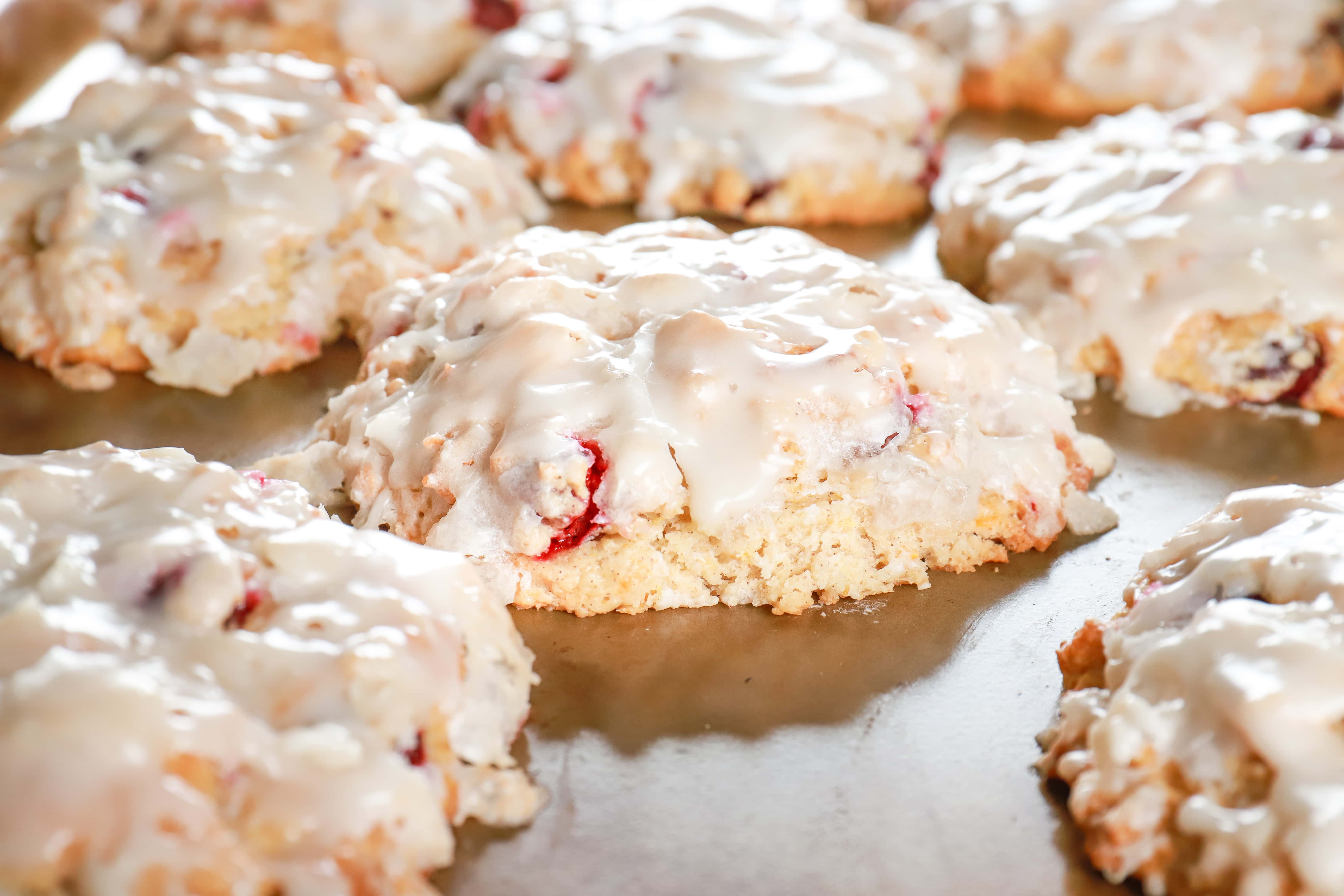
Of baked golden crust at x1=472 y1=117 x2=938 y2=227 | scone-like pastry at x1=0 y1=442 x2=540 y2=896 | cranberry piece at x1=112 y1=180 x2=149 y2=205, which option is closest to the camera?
scone-like pastry at x1=0 y1=442 x2=540 y2=896

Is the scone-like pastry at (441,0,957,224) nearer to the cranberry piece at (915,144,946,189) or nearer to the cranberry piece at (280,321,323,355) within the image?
the cranberry piece at (915,144,946,189)

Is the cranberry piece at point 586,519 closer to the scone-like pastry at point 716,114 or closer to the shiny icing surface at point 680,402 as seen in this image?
the shiny icing surface at point 680,402

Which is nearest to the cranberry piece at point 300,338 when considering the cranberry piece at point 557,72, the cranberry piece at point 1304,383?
the cranberry piece at point 557,72

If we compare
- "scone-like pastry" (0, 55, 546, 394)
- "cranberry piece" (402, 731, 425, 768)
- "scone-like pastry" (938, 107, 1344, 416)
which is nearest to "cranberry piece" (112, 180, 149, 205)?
"scone-like pastry" (0, 55, 546, 394)

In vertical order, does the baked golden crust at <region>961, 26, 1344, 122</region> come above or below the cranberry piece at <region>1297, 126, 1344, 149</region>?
below

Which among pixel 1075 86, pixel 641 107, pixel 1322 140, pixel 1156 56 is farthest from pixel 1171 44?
pixel 641 107
